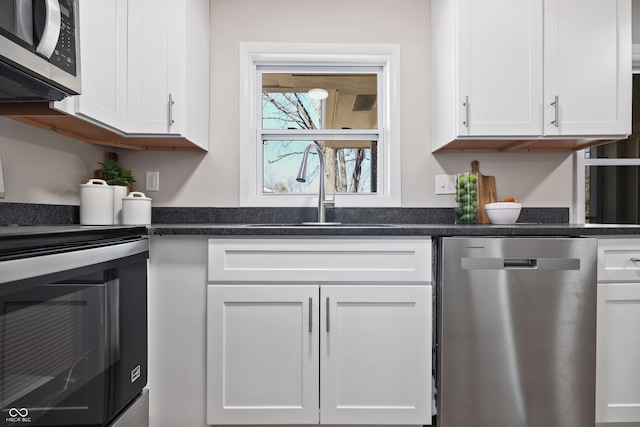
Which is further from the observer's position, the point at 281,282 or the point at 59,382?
the point at 281,282

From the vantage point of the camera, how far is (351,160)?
2246mm

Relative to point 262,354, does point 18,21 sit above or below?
above

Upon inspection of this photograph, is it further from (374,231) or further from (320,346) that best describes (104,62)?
(320,346)

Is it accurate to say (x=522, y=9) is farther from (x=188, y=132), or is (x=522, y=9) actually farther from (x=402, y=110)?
(x=188, y=132)

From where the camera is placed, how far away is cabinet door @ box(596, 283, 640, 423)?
5.06ft

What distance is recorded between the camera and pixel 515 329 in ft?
4.84

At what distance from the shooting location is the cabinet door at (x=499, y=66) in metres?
1.79

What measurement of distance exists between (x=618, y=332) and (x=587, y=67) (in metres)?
1.18

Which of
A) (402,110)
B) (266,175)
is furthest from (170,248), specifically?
(402,110)

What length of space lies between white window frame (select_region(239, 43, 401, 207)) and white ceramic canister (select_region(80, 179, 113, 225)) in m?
0.65

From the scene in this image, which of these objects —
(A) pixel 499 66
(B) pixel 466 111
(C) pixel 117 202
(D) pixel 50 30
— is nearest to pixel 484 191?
(B) pixel 466 111

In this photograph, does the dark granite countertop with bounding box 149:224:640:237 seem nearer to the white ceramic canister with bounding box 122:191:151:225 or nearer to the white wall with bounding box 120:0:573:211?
the white ceramic canister with bounding box 122:191:151:225

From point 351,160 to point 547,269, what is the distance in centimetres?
115

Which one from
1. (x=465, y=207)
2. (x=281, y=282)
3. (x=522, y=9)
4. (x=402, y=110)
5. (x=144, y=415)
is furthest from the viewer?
(x=402, y=110)
